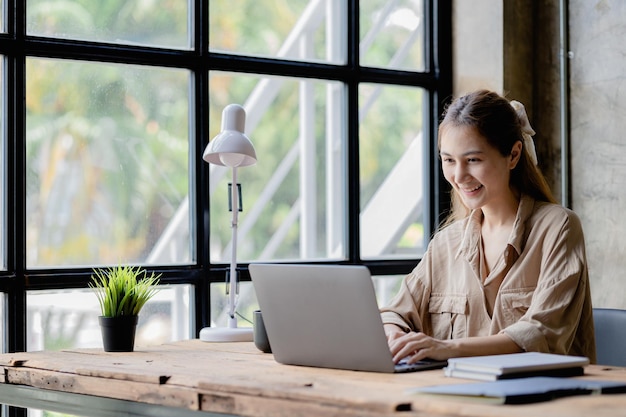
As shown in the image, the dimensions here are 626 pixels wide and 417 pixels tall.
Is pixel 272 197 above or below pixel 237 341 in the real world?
above

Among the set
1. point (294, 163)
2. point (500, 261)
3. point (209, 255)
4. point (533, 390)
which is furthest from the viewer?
point (294, 163)

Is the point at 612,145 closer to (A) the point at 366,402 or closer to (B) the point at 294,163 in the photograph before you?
(B) the point at 294,163

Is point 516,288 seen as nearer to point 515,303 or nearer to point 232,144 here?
point 515,303

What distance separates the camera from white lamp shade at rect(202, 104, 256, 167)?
3.21 meters

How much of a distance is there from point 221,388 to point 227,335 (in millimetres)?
1050

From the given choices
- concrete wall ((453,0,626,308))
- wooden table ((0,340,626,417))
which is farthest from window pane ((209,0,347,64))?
wooden table ((0,340,626,417))

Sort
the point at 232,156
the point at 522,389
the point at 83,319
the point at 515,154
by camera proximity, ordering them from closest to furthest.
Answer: the point at 522,389 < the point at 515,154 < the point at 232,156 < the point at 83,319

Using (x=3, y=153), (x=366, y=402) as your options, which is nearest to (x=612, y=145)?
(x=3, y=153)

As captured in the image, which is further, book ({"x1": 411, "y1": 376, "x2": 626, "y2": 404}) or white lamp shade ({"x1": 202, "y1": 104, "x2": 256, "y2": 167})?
white lamp shade ({"x1": 202, "y1": 104, "x2": 256, "y2": 167})

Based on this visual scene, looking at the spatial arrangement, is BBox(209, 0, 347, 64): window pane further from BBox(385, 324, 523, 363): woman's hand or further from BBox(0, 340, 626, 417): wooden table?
BBox(385, 324, 523, 363): woman's hand

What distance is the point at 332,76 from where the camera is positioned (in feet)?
13.7

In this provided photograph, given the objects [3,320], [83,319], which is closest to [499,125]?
[83,319]

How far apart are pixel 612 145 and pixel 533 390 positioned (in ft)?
8.19

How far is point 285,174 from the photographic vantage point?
4133mm
